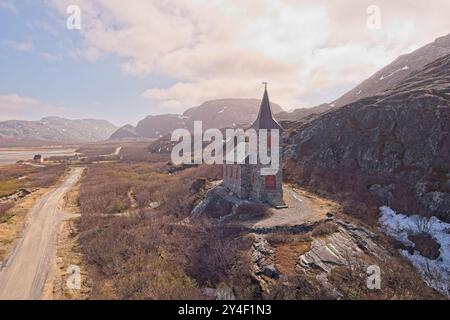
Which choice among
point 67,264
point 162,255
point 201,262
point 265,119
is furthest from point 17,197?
point 265,119

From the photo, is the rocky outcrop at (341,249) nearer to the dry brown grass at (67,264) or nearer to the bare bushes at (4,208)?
the dry brown grass at (67,264)

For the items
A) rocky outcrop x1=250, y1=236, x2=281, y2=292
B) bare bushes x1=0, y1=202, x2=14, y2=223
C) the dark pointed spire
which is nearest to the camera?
rocky outcrop x1=250, y1=236, x2=281, y2=292

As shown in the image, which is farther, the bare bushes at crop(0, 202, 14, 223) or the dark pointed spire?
the bare bushes at crop(0, 202, 14, 223)

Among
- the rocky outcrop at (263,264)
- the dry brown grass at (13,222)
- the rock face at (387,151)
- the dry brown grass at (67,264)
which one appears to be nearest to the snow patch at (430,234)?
the rock face at (387,151)

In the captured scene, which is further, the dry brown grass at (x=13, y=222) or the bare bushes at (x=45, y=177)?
the bare bushes at (x=45, y=177)

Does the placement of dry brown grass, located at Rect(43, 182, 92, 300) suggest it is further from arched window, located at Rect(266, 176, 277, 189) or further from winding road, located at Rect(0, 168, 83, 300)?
arched window, located at Rect(266, 176, 277, 189)

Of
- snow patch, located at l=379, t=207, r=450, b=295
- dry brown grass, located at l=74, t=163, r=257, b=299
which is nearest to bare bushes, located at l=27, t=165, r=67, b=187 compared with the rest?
dry brown grass, located at l=74, t=163, r=257, b=299

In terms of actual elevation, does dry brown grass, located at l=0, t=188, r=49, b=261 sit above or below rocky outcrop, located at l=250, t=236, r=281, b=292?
below
